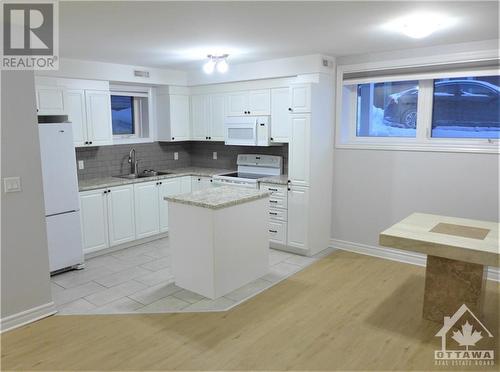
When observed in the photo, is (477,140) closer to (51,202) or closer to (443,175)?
(443,175)

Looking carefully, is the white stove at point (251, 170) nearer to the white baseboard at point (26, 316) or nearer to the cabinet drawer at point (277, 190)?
the cabinet drawer at point (277, 190)

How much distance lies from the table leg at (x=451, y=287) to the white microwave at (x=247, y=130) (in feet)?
8.90

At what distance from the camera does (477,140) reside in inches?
161

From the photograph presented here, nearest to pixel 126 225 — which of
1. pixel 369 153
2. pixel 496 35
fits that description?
pixel 369 153

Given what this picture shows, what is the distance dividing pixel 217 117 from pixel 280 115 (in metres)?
1.19

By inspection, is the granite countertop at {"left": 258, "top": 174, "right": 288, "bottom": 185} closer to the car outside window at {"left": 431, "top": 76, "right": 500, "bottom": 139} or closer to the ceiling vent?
the car outside window at {"left": 431, "top": 76, "right": 500, "bottom": 139}

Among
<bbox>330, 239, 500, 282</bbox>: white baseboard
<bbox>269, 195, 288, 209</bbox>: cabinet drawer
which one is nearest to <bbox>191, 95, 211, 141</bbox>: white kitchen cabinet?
<bbox>269, 195, 288, 209</bbox>: cabinet drawer

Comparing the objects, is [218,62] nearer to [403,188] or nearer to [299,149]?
[299,149]

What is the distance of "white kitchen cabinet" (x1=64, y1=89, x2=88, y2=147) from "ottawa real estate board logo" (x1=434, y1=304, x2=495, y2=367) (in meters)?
4.41

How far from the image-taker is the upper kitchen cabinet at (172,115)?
19.6 feet

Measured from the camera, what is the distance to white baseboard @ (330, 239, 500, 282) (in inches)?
165

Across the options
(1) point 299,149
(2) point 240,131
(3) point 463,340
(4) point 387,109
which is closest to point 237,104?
(2) point 240,131

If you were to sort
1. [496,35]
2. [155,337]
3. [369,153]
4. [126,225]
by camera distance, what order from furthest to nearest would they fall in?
[126,225], [369,153], [496,35], [155,337]

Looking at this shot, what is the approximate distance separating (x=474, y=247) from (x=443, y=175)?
5.46 ft
